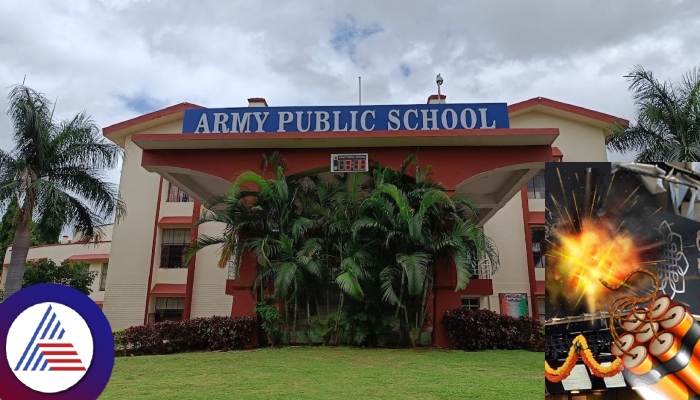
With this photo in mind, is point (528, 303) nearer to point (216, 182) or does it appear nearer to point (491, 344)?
point (491, 344)

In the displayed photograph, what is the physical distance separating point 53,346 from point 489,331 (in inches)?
351

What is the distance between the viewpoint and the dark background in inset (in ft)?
10.8

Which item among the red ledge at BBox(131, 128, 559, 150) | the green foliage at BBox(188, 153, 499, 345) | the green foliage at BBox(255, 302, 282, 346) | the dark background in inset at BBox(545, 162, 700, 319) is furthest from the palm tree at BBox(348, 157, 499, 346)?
the dark background in inset at BBox(545, 162, 700, 319)

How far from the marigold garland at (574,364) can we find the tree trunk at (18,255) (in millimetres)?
13191

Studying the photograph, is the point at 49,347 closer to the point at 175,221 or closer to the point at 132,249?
the point at 175,221

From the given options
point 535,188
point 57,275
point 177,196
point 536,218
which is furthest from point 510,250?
point 57,275

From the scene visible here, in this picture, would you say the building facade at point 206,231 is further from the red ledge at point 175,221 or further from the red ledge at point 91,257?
the red ledge at point 91,257

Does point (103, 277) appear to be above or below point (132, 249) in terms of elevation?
below

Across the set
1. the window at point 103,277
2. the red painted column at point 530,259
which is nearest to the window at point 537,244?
the red painted column at point 530,259

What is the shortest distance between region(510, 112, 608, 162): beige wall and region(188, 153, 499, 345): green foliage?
10389 millimetres

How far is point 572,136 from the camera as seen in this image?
19.9m

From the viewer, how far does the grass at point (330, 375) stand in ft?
20.0

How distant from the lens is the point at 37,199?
12820mm

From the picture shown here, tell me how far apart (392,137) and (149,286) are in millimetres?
12603
